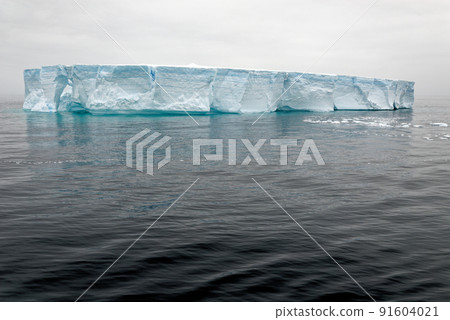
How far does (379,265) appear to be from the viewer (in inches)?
230

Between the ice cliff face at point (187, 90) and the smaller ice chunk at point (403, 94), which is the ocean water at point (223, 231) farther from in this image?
the smaller ice chunk at point (403, 94)

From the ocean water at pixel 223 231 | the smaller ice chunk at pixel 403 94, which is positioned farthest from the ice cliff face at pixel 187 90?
the ocean water at pixel 223 231

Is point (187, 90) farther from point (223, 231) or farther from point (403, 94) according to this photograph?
point (403, 94)

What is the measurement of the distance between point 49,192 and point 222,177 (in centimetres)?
497

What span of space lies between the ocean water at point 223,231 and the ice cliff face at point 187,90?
65.3ft

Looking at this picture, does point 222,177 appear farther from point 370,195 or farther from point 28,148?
point 28,148

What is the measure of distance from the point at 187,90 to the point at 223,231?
93.8ft

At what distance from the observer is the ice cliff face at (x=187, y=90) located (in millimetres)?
33719

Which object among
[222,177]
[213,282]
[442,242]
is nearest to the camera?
[213,282]

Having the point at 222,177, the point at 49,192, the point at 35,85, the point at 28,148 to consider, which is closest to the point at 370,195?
the point at 222,177

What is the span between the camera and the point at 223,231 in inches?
288

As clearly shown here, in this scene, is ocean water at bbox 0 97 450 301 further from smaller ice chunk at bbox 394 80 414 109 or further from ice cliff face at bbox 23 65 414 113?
smaller ice chunk at bbox 394 80 414 109

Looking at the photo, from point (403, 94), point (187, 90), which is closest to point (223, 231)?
point (187, 90)
